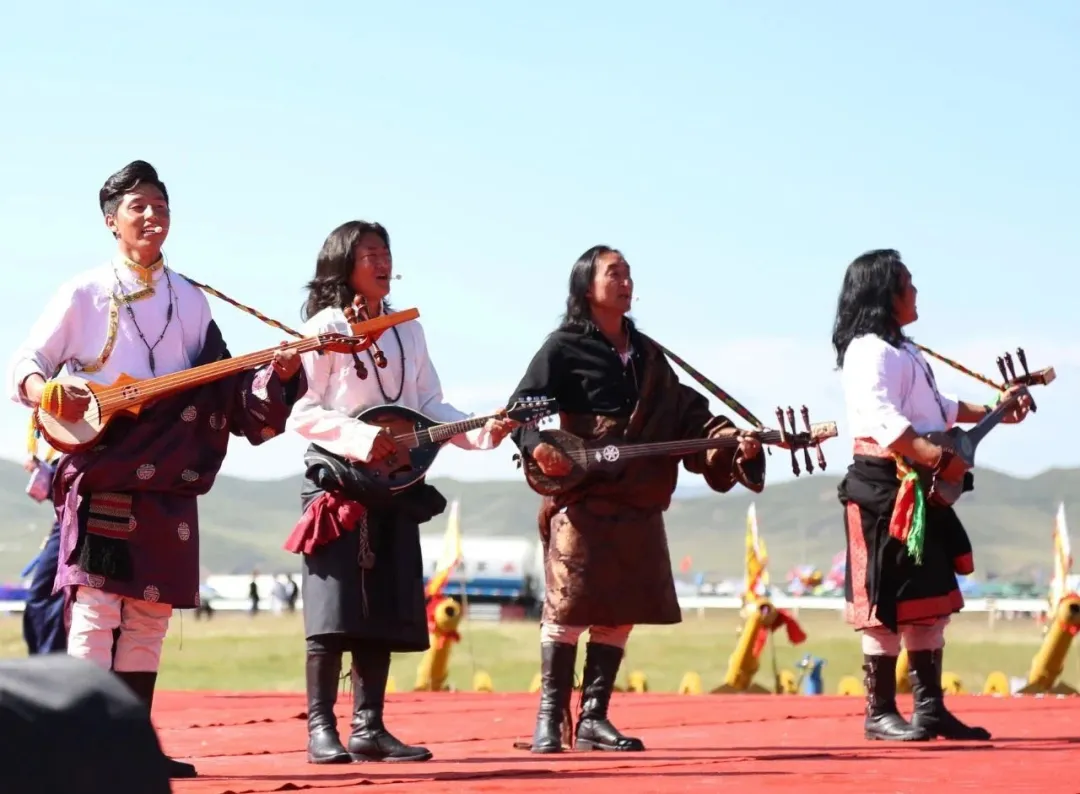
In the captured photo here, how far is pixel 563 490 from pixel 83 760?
179 inches

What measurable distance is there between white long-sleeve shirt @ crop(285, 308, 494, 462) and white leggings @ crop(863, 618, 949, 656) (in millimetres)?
2078

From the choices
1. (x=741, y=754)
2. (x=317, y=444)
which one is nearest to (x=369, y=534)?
(x=317, y=444)

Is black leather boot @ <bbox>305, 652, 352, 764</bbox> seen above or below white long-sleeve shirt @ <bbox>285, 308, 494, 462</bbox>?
below


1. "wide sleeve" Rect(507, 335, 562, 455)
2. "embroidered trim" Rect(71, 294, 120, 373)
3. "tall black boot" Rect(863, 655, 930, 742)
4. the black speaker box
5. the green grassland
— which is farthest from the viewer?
the green grassland

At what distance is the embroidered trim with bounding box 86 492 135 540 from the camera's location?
586 centimetres

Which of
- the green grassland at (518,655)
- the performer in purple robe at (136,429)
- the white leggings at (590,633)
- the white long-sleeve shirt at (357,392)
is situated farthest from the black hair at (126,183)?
the green grassland at (518,655)

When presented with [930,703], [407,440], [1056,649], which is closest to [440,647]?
[1056,649]

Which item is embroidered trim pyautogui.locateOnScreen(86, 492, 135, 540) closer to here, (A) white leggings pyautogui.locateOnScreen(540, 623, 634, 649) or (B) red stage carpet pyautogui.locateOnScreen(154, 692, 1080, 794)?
(B) red stage carpet pyautogui.locateOnScreen(154, 692, 1080, 794)

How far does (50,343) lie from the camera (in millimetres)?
5906

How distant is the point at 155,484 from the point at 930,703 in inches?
135

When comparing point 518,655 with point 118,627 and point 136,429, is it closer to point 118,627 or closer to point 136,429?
point 118,627

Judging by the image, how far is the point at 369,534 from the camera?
21.9 ft

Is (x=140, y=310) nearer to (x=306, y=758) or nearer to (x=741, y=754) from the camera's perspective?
(x=306, y=758)

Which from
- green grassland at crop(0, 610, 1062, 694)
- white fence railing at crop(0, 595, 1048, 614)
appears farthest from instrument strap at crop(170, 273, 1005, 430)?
white fence railing at crop(0, 595, 1048, 614)
